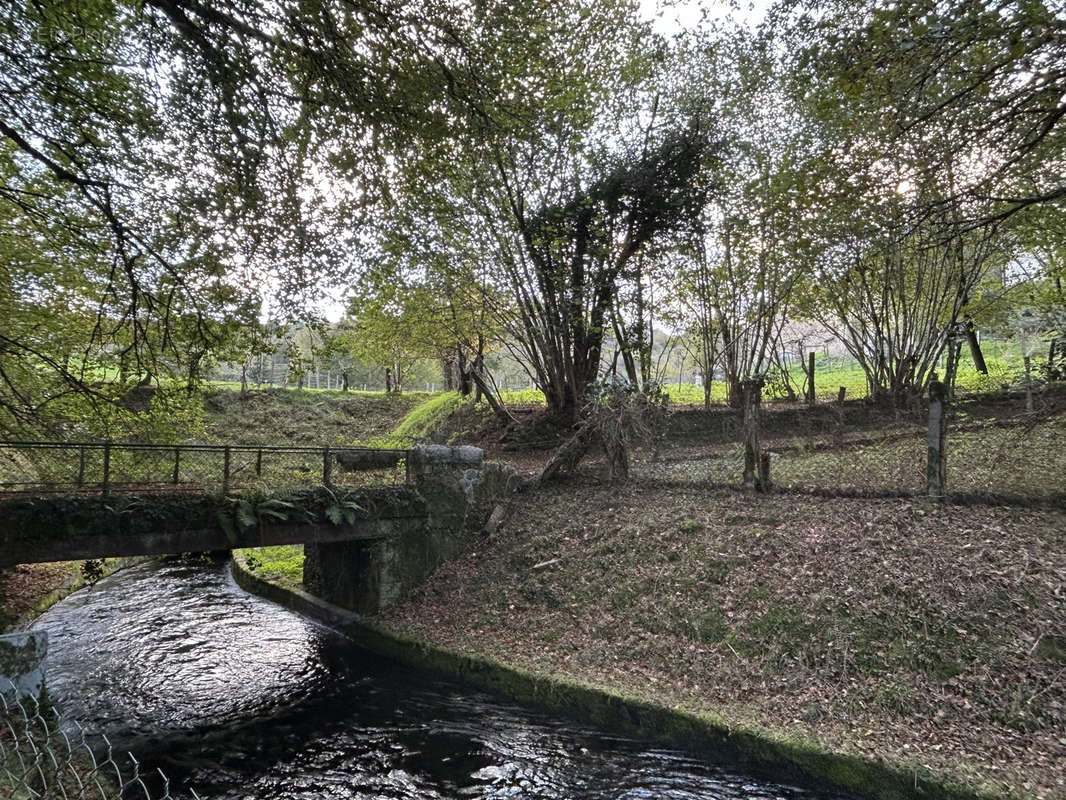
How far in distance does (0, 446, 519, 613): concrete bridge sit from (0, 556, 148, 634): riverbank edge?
9.48ft

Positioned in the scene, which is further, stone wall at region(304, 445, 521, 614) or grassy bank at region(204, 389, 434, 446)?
grassy bank at region(204, 389, 434, 446)

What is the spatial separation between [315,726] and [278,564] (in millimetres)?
7764

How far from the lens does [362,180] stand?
7176 mm

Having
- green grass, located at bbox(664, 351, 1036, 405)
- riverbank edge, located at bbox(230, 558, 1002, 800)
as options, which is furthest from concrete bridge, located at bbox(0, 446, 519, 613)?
green grass, located at bbox(664, 351, 1036, 405)

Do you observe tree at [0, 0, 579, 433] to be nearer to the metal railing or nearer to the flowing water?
the metal railing

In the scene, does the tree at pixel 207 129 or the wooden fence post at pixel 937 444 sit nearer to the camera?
the tree at pixel 207 129

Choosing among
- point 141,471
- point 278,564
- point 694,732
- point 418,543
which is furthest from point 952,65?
point 278,564

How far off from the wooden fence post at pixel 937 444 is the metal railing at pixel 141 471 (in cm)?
859

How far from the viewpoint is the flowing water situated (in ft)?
17.4

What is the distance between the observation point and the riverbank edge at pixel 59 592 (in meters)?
9.50

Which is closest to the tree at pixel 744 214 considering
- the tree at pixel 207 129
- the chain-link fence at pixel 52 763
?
the tree at pixel 207 129

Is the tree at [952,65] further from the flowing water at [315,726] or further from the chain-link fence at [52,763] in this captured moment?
the chain-link fence at [52,763]

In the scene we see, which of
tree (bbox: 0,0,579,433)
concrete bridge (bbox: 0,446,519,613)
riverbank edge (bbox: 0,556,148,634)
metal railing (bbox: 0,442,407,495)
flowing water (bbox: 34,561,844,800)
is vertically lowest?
flowing water (bbox: 34,561,844,800)

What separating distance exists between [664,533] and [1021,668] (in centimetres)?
463
